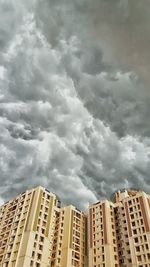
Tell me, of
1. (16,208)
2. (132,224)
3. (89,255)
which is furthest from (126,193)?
(16,208)

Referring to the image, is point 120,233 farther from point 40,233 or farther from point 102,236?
point 40,233

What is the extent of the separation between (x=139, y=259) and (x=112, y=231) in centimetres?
1329

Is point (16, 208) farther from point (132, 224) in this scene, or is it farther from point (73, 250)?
point (132, 224)

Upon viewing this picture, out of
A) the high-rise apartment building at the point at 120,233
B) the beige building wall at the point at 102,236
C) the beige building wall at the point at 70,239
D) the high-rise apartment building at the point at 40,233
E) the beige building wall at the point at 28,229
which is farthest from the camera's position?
the beige building wall at the point at 70,239

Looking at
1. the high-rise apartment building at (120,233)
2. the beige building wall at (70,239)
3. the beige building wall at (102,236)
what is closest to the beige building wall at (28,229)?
the beige building wall at (70,239)

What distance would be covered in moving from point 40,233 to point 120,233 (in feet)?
75.3

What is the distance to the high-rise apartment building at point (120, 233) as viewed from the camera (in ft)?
219

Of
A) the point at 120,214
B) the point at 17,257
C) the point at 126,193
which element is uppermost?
the point at 126,193

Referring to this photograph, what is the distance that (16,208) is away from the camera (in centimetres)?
7900

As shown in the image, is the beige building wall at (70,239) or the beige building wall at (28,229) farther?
the beige building wall at (70,239)

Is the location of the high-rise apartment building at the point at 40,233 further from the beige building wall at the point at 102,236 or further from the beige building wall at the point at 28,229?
the beige building wall at the point at 102,236

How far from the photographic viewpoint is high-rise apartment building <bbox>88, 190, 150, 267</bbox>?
219 ft

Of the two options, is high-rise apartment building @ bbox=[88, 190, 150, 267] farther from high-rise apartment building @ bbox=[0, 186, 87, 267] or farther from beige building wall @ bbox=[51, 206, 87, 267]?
high-rise apartment building @ bbox=[0, 186, 87, 267]

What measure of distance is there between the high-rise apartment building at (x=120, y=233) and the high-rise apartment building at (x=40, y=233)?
16.6 feet
